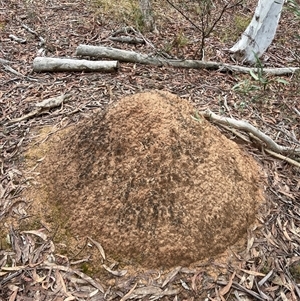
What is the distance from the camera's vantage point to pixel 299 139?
8.93 feet

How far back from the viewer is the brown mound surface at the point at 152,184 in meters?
1.80

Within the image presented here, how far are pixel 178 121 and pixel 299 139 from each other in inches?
45.1

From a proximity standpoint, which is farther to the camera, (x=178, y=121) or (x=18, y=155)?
(x=18, y=155)

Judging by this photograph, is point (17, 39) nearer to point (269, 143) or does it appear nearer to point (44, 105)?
point (44, 105)

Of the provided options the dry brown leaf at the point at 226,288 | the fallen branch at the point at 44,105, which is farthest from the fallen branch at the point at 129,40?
the dry brown leaf at the point at 226,288

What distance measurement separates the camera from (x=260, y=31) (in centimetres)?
413

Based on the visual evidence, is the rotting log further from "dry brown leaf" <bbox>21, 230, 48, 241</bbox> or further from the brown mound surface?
"dry brown leaf" <bbox>21, 230, 48, 241</bbox>

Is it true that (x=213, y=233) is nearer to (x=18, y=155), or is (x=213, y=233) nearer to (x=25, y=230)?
(x=25, y=230)

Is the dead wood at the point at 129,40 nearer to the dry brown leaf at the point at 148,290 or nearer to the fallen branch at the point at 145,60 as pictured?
the fallen branch at the point at 145,60

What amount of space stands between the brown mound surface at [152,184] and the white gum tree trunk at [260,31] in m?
2.35

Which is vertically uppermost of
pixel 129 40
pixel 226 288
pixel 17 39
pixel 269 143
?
pixel 269 143

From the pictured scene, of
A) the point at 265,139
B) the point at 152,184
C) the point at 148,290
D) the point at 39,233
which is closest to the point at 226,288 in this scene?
the point at 148,290

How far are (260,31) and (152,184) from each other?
2.92 meters

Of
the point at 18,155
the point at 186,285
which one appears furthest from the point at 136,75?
the point at 186,285
